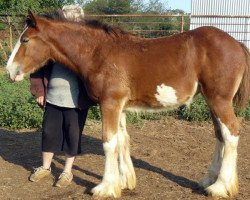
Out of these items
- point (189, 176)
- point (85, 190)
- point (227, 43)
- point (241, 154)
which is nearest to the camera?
point (227, 43)

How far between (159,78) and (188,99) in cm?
42

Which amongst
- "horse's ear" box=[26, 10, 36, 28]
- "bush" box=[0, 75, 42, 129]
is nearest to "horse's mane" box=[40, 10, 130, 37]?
"horse's ear" box=[26, 10, 36, 28]

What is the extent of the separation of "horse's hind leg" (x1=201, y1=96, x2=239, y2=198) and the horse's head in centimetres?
197

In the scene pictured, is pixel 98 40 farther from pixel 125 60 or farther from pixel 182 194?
pixel 182 194

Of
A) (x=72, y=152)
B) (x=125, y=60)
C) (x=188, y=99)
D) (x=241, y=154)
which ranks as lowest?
(x=241, y=154)

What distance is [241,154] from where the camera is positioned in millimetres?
6859

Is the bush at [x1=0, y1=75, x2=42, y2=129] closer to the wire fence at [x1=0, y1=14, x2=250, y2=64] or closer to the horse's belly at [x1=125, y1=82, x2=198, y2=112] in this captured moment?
the horse's belly at [x1=125, y1=82, x2=198, y2=112]

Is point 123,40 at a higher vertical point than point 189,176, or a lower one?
higher

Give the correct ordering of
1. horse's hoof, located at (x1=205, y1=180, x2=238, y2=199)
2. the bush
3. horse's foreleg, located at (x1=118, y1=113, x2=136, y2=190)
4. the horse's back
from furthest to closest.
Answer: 1. the bush
2. horse's foreleg, located at (x1=118, y1=113, x2=136, y2=190)
3. horse's hoof, located at (x1=205, y1=180, x2=238, y2=199)
4. the horse's back

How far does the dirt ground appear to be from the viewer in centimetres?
535

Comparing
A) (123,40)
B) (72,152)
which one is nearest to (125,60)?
(123,40)

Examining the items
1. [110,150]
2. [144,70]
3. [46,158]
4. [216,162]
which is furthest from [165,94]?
[46,158]

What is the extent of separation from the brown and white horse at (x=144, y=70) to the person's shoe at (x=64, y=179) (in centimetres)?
58

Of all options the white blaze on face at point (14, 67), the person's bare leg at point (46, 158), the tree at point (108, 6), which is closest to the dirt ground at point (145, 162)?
the person's bare leg at point (46, 158)
